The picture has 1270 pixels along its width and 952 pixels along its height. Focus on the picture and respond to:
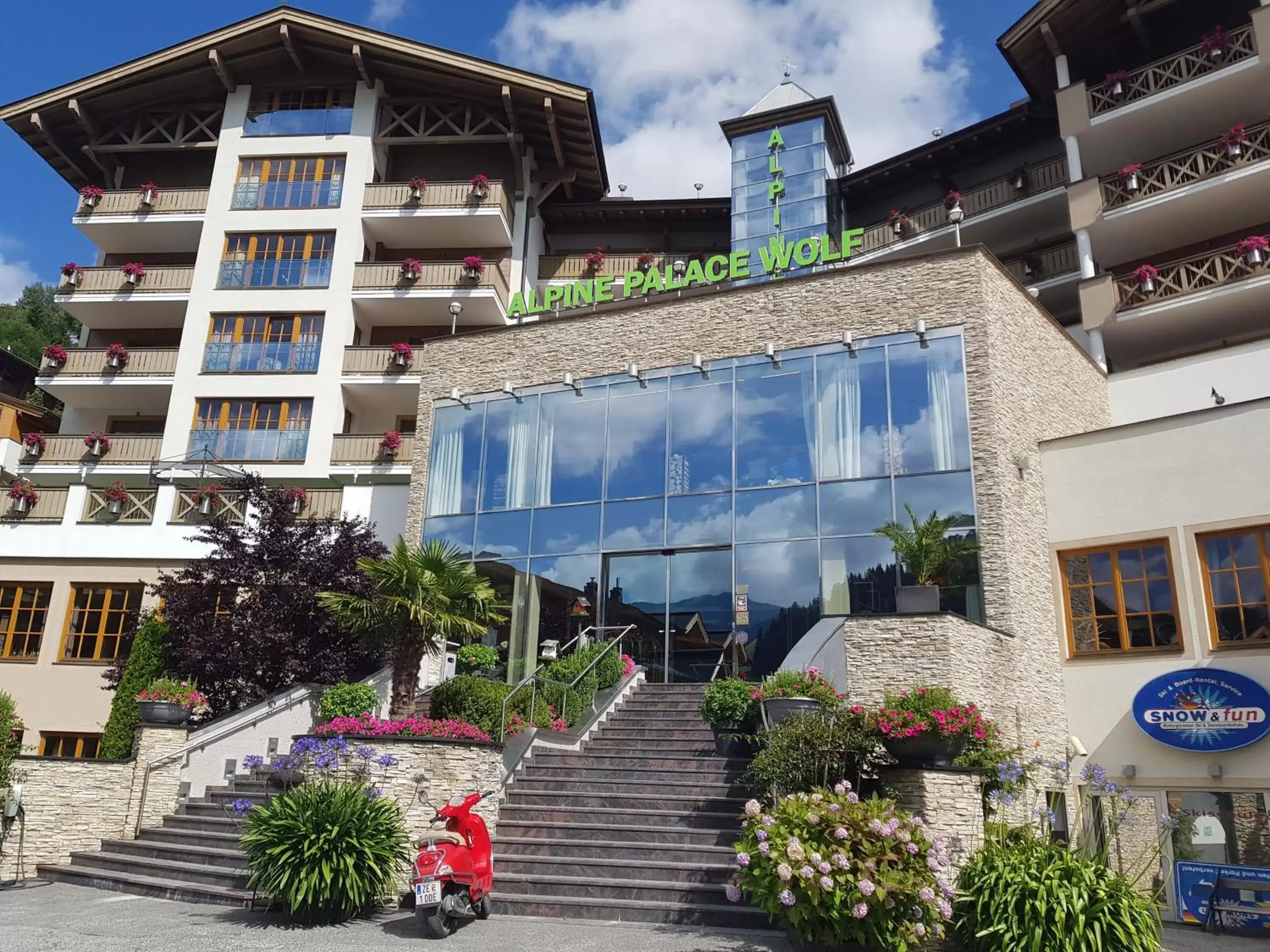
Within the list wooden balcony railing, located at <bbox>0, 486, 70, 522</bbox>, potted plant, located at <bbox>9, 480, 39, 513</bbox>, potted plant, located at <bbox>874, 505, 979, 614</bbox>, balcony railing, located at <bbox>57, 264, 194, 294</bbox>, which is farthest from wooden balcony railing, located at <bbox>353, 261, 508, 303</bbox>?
potted plant, located at <bbox>874, 505, 979, 614</bbox>

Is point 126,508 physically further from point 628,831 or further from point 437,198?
point 628,831

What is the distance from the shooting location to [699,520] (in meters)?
17.6

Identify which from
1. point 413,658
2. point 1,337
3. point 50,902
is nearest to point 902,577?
point 413,658

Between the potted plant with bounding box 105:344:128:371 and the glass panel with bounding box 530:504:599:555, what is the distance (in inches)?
604

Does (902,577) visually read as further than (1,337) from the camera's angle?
No

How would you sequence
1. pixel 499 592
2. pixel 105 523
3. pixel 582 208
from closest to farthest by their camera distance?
pixel 499 592
pixel 105 523
pixel 582 208

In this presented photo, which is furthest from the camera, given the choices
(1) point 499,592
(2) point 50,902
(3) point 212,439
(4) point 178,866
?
(3) point 212,439

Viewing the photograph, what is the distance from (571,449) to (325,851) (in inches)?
407

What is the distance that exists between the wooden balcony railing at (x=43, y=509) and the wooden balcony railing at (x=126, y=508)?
1.91 ft

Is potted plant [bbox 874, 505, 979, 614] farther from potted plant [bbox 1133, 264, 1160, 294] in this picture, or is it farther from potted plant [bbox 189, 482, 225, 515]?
potted plant [bbox 189, 482, 225, 515]

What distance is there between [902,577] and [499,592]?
7.52 m

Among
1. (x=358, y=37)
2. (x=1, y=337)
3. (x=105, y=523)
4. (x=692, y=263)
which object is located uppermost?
(x=358, y=37)

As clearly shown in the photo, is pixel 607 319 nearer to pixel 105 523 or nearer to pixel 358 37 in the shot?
pixel 105 523

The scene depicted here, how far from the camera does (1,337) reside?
134ft
